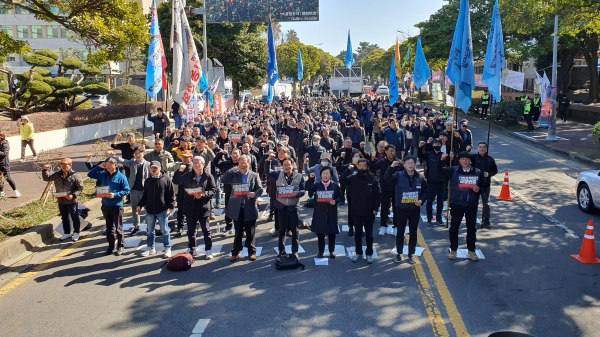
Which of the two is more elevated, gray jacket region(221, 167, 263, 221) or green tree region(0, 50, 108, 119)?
green tree region(0, 50, 108, 119)

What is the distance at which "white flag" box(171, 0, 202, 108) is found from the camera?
51.8 ft

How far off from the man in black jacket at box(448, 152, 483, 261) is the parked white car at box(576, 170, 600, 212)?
13.6ft

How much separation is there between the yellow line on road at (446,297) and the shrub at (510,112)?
2323 centimetres

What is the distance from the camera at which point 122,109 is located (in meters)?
30.3

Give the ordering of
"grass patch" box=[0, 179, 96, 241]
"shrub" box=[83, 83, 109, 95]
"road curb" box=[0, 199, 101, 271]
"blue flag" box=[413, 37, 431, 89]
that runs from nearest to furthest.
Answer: "road curb" box=[0, 199, 101, 271], "grass patch" box=[0, 179, 96, 241], "blue flag" box=[413, 37, 431, 89], "shrub" box=[83, 83, 109, 95]

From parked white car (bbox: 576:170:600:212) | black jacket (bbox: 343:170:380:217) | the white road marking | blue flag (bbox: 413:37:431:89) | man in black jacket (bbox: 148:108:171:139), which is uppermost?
blue flag (bbox: 413:37:431:89)

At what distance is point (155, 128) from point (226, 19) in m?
13.4

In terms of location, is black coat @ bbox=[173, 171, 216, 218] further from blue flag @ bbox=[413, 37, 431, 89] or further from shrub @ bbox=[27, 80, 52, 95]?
shrub @ bbox=[27, 80, 52, 95]

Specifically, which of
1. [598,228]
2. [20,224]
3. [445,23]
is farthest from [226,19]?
[598,228]

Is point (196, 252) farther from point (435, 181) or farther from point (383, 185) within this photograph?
point (435, 181)

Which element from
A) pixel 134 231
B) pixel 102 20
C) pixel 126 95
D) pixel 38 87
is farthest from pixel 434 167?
pixel 126 95

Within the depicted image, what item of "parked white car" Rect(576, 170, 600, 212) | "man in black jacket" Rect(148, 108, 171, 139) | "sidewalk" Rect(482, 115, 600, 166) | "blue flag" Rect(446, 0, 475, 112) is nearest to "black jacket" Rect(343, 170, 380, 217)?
"blue flag" Rect(446, 0, 475, 112)

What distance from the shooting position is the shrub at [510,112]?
3045 cm

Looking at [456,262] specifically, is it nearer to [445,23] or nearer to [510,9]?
[510,9]
